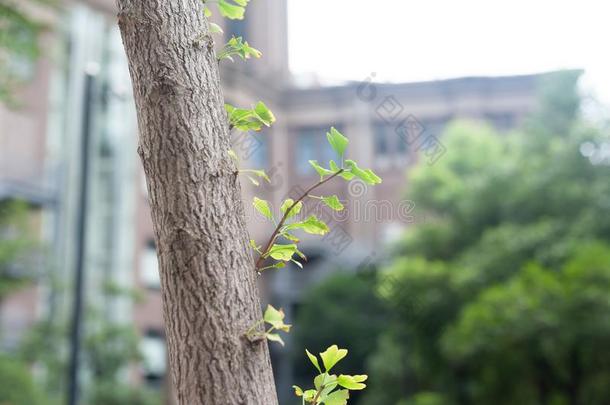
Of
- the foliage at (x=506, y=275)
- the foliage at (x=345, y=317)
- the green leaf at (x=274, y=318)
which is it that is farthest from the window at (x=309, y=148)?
the green leaf at (x=274, y=318)

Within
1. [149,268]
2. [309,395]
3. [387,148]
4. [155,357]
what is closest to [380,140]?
[387,148]

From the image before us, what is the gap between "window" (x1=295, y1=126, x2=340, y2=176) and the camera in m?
33.3

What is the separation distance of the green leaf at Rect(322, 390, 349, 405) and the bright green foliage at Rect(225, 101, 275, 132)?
1.82 feet

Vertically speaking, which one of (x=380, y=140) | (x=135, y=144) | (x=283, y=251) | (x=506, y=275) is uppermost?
(x=380, y=140)

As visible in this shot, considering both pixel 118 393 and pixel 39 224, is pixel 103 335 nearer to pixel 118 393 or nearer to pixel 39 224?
pixel 118 393

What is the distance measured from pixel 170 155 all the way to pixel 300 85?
33247mm

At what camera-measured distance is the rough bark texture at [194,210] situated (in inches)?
64.7

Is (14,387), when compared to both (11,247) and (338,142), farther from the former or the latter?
(338,142)

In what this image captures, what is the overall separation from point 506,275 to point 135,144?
1161 centimetres

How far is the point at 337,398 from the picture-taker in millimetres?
1820

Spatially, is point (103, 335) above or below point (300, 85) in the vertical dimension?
below

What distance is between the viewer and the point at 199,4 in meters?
1.87

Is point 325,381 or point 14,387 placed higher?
point 14,387

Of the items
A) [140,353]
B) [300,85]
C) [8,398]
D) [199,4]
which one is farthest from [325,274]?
[199,4]
